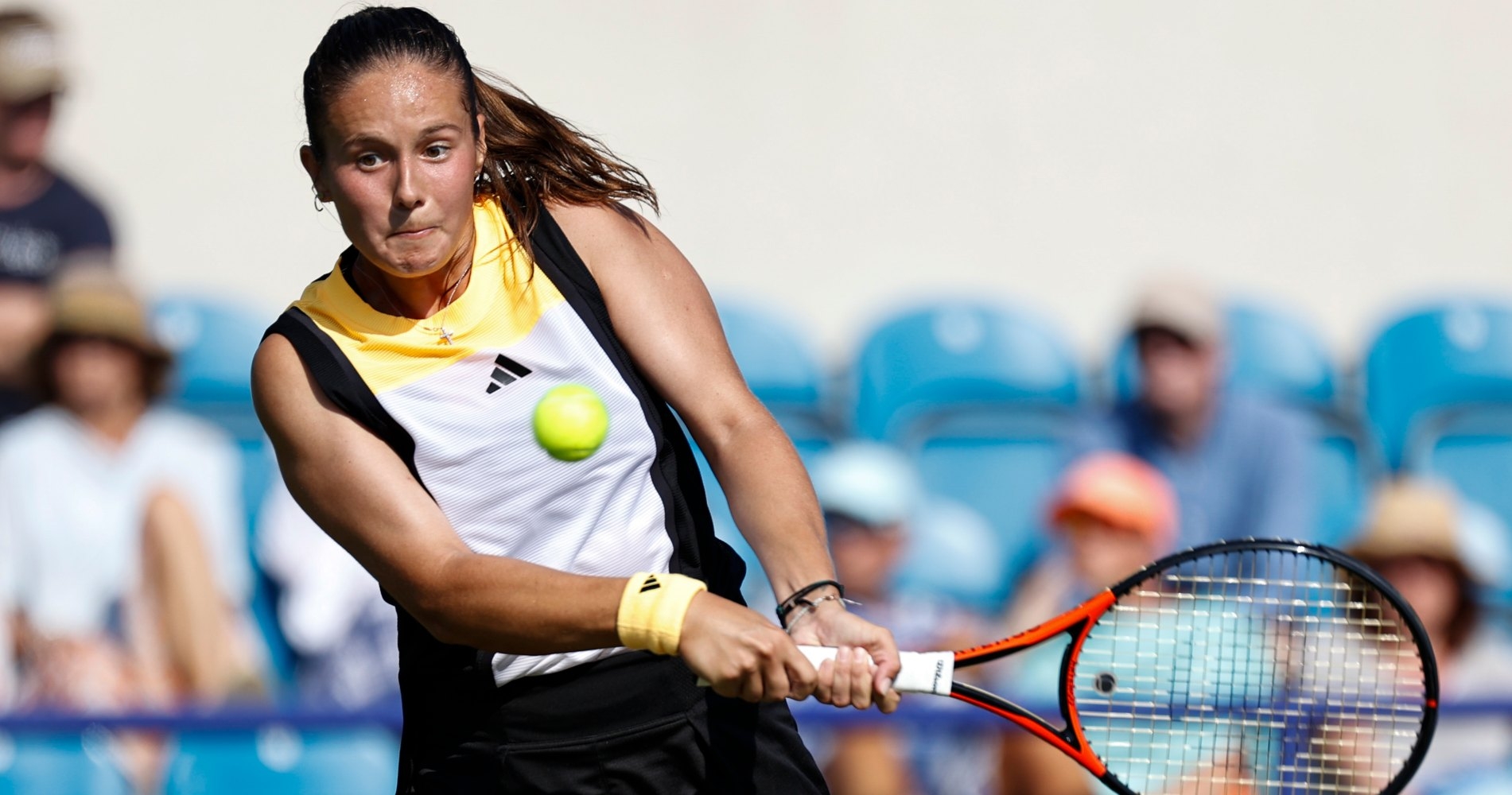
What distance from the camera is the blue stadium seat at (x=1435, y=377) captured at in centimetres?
562

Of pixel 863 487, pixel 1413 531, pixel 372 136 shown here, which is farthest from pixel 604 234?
pixel 1413 531

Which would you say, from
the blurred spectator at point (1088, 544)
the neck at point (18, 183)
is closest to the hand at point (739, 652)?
the blurred spectator at point (1088, 544)

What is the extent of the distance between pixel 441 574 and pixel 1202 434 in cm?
326

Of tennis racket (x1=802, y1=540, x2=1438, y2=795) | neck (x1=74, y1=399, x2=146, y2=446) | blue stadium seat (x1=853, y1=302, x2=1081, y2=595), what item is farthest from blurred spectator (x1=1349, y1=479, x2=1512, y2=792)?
neck (x1=74, y1=399, x2=146, y2=446)

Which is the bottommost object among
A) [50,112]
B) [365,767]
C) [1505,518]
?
[365,767]

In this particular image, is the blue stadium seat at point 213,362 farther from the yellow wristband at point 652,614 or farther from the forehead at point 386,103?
the yellow wristband at point 652,614

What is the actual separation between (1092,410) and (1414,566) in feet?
3.75

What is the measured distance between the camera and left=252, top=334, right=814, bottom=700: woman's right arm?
224 centimetres

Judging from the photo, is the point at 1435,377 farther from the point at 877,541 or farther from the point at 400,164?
the point at 400,164

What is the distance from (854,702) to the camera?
2396 mm

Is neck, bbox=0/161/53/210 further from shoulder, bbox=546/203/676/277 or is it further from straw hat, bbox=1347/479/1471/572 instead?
straw hat, bbox=1347/479/1471/572

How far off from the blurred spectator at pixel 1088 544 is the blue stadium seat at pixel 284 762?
1.42 meters

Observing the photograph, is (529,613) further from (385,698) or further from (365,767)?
(385,698)

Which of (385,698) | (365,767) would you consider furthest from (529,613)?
(385,698)
